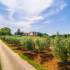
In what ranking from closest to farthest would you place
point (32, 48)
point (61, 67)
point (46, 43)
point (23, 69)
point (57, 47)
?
point (23, 69), point (61, 67), point (57, 47), point (46, 43), point (32, 48)

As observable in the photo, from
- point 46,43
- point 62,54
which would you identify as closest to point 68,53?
point 62,54

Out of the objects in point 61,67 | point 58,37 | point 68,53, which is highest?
point 58,37

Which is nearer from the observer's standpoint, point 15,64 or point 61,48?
point 61,48

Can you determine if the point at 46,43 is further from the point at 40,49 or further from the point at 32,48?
the point at 32,48

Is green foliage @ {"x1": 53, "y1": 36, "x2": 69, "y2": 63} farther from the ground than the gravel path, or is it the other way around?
green foliage @ {"x1": 53, "y1": 36, "x2": 69, "y2": 63}

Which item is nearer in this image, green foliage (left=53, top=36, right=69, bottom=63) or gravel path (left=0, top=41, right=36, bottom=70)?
gravel path (left=0, top=41, right=36, bottom=70)

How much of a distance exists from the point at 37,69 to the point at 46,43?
50.3 ft

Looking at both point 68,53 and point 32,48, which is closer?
point 68,53

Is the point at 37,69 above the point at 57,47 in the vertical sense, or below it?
below

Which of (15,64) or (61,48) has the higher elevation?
(61,48)

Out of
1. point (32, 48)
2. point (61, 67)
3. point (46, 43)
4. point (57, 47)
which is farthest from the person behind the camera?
point (32, 48)

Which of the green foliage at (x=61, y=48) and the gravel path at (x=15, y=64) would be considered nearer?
the gravel path at (x=15, y=64)

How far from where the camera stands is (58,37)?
17.3m

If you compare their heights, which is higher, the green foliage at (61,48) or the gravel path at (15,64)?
the green foliage at (61,48)
